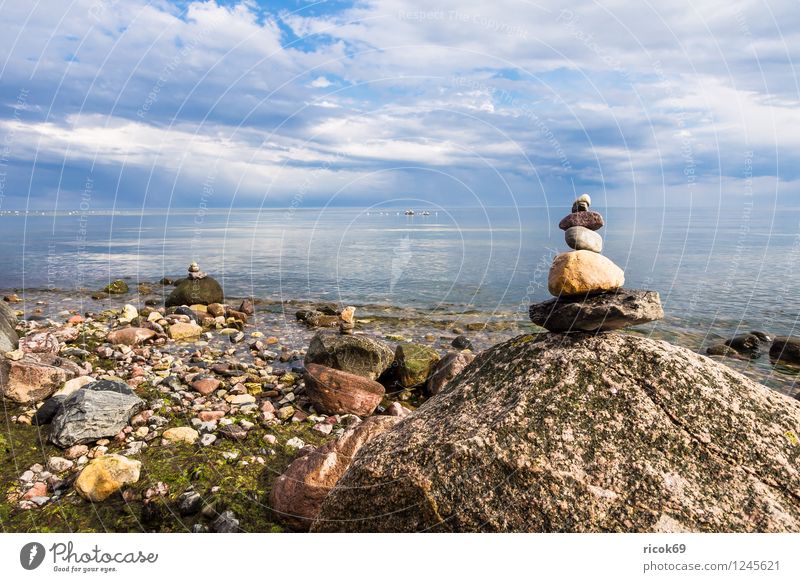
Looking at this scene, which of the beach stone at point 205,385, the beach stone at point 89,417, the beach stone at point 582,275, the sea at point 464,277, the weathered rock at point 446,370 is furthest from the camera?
the sea at point 464,277

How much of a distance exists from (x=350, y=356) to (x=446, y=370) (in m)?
2.78

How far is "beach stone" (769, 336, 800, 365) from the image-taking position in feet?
58.9

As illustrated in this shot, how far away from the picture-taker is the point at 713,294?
97.9 ft

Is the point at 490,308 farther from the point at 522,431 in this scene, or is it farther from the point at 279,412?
the point at 522,431

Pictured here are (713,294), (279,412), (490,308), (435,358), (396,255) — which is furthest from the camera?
(396,255)

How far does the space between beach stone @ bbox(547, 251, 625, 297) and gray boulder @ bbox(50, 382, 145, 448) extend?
8555mm

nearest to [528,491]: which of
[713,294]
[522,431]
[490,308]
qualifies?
[522,431]

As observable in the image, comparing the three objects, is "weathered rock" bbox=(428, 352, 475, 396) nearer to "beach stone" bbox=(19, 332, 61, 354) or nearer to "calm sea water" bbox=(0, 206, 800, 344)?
"calm sea water" bbox=(0, 206, 800, 344)

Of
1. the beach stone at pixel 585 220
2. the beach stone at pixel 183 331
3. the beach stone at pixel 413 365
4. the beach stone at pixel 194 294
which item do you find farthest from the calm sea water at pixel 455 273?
the beach stone at pixel 585 220

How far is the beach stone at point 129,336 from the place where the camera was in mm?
16422

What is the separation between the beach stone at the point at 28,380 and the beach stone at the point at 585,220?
447 inches

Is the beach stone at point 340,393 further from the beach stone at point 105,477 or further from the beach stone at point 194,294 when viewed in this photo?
the beach stone at point 194,294

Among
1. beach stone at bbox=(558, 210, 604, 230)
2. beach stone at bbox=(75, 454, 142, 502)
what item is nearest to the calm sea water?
beach stone at bbox=(558, 210, 604, 230)
